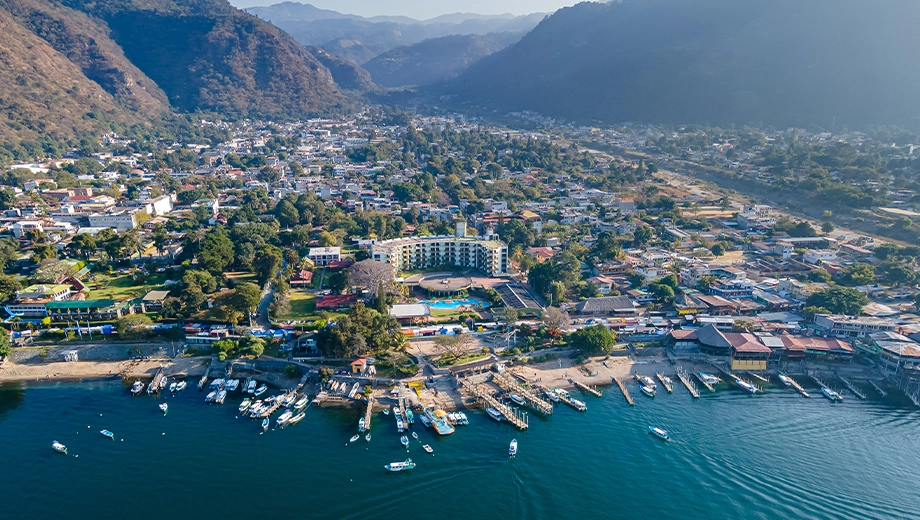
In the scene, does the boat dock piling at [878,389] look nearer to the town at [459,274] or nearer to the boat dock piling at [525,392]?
the town at [459,274]

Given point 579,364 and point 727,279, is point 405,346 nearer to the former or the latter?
point 579,364

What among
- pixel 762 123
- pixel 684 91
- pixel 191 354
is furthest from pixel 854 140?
pixel 191 354

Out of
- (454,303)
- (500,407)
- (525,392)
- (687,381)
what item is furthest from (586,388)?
(454,303)

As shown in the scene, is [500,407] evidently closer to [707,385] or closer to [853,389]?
[707,385]

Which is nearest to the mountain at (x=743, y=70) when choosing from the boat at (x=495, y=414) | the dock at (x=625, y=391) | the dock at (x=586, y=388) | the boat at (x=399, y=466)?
the dock at (x=625, y=391)

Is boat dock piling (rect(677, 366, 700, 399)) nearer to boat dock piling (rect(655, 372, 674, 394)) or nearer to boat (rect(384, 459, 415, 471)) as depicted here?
boat dock piling (rect(655, 372, 674, 394))

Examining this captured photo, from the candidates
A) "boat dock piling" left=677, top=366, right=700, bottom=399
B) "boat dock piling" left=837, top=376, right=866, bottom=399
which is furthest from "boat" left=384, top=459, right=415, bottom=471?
"boat dock piling" left=837, top=376, right=866, bottom=399
